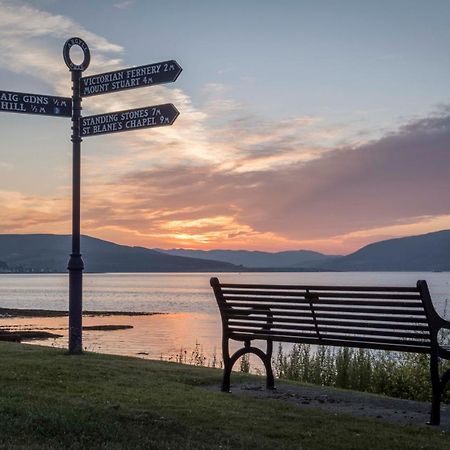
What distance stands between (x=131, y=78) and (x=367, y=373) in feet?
22.4

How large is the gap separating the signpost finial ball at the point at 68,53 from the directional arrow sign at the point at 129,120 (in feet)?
3.14

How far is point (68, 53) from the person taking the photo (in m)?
14.0

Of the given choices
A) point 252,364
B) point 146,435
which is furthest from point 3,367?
point 252,364

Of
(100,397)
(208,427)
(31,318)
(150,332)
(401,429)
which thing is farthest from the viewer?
Answer: (31,318)

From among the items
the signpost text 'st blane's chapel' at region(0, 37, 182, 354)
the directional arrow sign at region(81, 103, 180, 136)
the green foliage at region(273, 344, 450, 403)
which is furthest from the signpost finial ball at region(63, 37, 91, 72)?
the green foliage at region(273, 344, 450, 403)

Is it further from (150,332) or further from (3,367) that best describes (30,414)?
(150,332)

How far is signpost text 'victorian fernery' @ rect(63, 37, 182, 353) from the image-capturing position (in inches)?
525

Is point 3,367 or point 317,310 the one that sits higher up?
point 317,310

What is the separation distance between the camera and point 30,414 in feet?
22.7

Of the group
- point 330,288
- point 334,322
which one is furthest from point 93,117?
point 334,322

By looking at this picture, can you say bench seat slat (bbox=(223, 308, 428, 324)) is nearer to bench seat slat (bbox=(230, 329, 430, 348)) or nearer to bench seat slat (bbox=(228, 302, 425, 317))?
bench seat slat (bbox=(228, 302, 425, 317))

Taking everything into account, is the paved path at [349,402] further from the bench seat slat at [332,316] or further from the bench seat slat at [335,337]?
the bench seat slat at [332,316]

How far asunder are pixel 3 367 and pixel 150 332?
1750 inches

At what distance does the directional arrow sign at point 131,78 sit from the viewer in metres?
13.4
